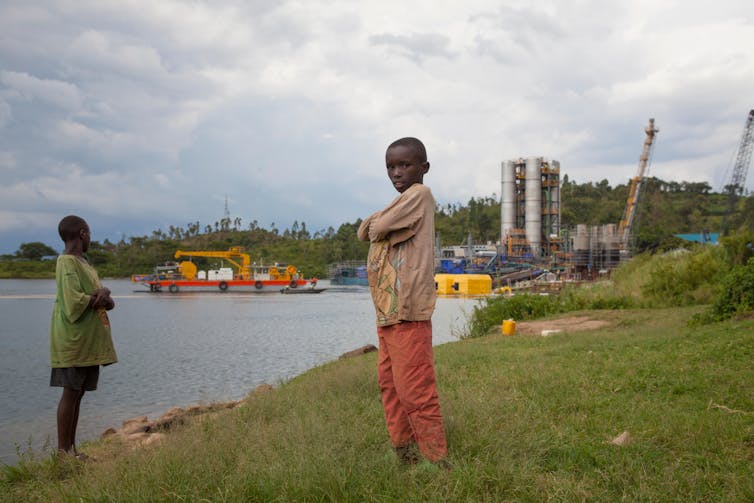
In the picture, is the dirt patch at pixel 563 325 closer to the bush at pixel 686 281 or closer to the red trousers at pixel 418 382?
the bush at pixel 686 281

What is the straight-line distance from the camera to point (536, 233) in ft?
188

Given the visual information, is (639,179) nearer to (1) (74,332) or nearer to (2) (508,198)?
(2) (508,198)

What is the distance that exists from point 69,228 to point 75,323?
2.27 ft

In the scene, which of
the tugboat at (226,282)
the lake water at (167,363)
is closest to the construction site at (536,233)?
the tugboat at (226,282)

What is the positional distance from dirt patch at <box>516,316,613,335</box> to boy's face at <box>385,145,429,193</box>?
7389 mm

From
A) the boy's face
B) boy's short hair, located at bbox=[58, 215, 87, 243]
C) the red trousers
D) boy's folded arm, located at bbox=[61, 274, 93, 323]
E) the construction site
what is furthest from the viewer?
the construction site

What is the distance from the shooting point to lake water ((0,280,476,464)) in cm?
857

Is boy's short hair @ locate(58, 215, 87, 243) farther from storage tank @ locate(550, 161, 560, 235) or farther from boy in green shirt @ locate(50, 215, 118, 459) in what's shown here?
storage tank @ locate(550, 161, 560, 235)

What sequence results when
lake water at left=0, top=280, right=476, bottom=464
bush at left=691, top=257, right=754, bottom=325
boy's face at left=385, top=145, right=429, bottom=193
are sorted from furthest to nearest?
lake water at left=0, top=280, right=476, bottom=464, bush at left=691, top=257, right=754, bottom=325, boy's face at left=385, top=145, right=429, bottom=193

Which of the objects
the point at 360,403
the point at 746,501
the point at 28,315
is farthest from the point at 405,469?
the point at 28,315

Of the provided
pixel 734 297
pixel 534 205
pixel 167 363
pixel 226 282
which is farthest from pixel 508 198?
pixel 734 297

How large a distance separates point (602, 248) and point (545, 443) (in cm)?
4752

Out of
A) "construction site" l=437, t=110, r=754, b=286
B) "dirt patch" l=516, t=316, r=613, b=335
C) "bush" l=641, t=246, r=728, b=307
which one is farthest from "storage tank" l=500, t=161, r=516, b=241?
"dirt patch" l=516, t=316, r=613, b=335

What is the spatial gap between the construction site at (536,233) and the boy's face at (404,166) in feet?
152
